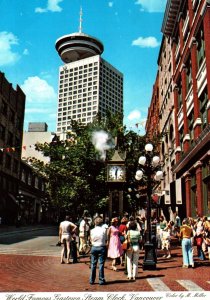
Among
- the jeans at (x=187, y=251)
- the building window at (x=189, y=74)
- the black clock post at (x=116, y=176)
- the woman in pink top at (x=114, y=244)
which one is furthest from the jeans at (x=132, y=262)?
the building window at (x=189, y=74)

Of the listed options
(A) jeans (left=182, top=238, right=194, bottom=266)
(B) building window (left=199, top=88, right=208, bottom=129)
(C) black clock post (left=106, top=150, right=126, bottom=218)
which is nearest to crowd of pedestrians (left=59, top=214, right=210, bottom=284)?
(A) jeans (left=182, top=238, right=194, bottom=266)

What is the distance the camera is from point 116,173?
15180 mm

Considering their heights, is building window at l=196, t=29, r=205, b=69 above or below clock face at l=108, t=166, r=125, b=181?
above

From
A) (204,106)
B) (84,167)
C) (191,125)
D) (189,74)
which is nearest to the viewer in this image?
(84,167)

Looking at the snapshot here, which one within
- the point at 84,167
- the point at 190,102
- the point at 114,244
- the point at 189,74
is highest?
the point at 189,74

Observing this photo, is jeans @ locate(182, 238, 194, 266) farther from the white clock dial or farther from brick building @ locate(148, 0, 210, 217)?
brick building @ locate(148, 0, 210, 217)

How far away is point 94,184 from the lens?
21.1 m

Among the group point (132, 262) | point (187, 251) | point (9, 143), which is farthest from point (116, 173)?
point (9, 143)

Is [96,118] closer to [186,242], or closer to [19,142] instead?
[186,242]

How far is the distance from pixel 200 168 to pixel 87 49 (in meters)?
187

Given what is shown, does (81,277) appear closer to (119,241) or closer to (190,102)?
(119,241)

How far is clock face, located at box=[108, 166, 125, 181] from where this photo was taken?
49.5 feet

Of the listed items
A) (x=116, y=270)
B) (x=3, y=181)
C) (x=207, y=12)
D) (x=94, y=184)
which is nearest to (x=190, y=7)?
(x=207, y=12)

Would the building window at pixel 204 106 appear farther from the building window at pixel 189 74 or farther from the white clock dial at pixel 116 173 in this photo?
the white clock dial at pixel 116 173
